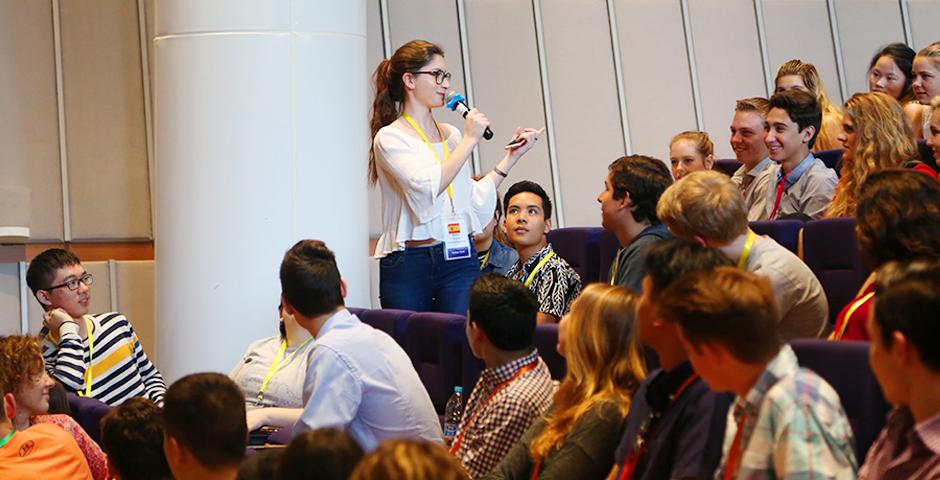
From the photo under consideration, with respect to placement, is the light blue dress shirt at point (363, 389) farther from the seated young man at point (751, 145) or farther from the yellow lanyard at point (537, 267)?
the seated young man at point (751, 145)

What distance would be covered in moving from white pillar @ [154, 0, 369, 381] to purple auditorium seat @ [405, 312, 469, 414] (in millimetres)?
1051

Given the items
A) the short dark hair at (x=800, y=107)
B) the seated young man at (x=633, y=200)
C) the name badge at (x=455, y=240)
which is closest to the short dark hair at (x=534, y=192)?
the name badge at (x=455, y=240)

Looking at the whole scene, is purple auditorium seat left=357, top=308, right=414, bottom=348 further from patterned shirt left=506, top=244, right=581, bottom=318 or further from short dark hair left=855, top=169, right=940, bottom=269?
short dark hair left=855, top=169, right=940, bottom=269

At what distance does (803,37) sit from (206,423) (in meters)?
6.55

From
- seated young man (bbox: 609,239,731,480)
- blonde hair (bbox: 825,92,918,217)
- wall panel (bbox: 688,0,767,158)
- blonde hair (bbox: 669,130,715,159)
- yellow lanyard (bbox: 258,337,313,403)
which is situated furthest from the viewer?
wall panel (bbox: 688,0,767,158)

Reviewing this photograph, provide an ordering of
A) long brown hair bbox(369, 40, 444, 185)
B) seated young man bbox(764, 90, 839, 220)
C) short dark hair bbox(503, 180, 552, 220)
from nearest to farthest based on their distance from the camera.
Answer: long brown hair bbox(369, 40, 444, 185), seated young man bbox(764, 90, 839, 220), short dark hair bbox(503, 180, 552, 220)

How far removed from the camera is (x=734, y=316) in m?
2.12

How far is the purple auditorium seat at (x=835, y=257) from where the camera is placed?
391cm

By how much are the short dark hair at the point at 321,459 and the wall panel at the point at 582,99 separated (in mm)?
5858

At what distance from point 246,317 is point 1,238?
191 centimetres

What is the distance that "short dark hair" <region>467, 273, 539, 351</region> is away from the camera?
10.3 ft

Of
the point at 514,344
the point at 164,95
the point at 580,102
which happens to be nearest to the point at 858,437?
the point at 514,344

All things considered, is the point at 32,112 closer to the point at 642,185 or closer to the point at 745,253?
the point at 642,185

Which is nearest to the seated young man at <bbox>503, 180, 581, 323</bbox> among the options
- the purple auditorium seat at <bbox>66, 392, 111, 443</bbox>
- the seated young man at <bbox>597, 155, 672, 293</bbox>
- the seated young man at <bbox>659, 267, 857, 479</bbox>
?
the seated young man at <bbox>597, 155, 672, 293</bbox>
